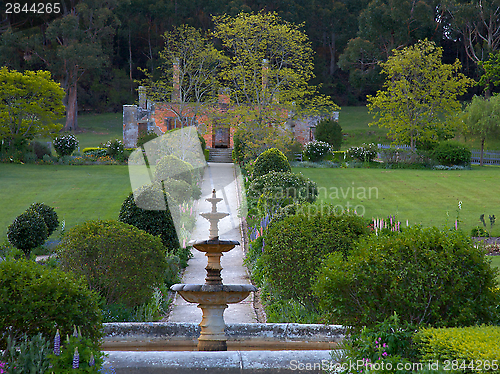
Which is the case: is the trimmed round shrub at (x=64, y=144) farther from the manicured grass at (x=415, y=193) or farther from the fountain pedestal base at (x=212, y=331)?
the fountain pedestal base at (x=212, y=331)

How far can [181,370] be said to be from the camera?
148 inches

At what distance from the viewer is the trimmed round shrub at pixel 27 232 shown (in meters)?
9.88

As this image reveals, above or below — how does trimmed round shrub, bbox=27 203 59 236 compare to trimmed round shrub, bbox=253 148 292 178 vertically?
below

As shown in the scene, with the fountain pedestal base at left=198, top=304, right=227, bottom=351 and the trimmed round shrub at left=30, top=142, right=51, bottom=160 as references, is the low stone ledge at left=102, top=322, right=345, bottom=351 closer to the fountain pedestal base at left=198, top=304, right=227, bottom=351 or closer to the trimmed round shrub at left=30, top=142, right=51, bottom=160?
the fountain pedestal base at left=198, top=304, right=227, bottom=351

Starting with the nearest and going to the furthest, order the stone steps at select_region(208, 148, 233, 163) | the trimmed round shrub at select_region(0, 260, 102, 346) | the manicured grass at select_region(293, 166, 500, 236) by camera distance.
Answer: the trimmed round shrub at select_region(0, 260, 102, 346)
the manicured grass at select_region(293, 166, 500, 236)
the stone steps at select_region(208, 148, 233, 163)

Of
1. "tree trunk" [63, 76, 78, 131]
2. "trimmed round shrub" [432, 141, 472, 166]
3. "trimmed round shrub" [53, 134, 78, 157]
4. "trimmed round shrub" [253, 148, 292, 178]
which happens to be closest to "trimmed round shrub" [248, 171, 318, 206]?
"trimmed round shrub" [253, 148, 292, 178]

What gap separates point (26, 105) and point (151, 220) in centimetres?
2375

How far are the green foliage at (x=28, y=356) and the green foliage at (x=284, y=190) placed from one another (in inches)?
293

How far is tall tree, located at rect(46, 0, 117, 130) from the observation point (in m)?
42.4

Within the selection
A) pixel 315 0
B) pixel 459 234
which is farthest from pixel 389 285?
pixel 315 0

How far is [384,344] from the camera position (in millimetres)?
3570

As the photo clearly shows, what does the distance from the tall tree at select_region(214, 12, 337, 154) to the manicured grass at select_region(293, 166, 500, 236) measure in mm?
3144

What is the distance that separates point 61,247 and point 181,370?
9.75ft

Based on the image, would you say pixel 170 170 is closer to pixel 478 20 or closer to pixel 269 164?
pixel 269 164
